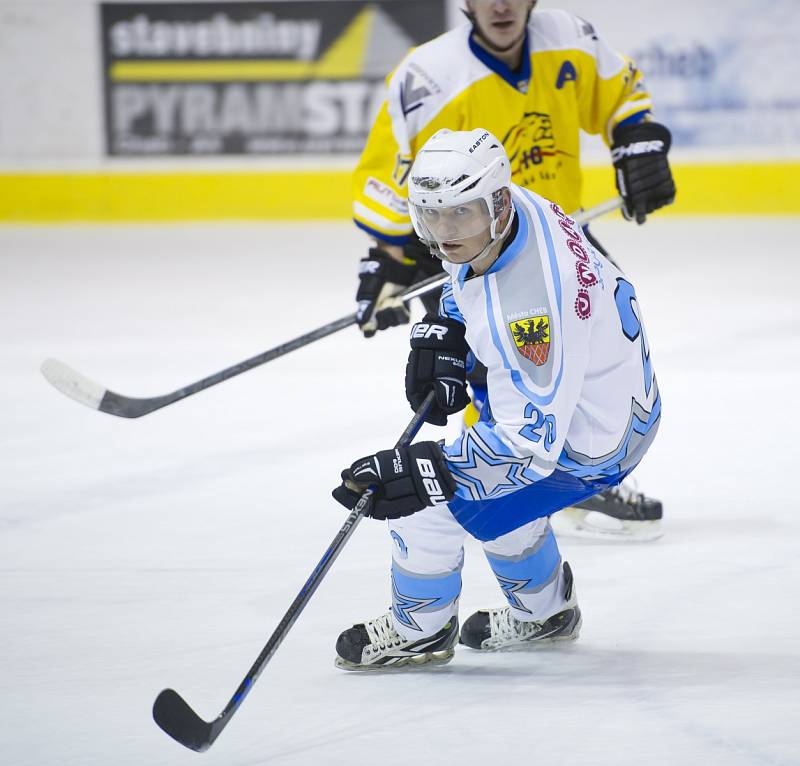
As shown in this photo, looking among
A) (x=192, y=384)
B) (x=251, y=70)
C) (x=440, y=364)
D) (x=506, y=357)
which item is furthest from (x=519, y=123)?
(x=251, y=70)

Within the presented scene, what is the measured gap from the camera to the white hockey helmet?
200 cm

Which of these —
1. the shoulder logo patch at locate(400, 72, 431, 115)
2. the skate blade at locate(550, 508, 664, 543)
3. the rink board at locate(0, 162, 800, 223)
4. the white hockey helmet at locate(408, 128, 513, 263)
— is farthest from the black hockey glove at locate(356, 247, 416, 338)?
the rink board at locate(0, 162, 800, 223)

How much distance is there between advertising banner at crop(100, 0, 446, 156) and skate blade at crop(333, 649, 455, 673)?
19.7 ft

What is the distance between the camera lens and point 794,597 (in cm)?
253

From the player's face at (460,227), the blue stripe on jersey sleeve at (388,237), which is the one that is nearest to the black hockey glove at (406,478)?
the player's face at (460,227)

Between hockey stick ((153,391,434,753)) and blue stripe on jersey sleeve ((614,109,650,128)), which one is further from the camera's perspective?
blue stripe on jersey sleeve ((614,109,650,128))

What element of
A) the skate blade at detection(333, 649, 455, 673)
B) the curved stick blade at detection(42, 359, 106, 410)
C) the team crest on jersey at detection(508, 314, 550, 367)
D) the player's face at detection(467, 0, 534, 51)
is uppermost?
the player's face at detection(467, 0, 534, 51)

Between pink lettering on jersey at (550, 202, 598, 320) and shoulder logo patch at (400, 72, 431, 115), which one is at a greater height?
shoulder logo patch at (400, 72, 431, 115)

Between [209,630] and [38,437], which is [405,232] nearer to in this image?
[209,630]

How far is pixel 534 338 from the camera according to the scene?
1.96 meters

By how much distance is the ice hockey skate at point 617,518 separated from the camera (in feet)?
9.59

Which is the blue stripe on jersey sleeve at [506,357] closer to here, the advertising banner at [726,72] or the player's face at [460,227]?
the player's face at [460,227]

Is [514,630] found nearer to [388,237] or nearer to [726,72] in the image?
[388,237]

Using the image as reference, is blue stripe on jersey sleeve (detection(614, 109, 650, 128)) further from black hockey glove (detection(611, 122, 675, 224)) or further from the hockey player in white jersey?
the hockey player in white jersey
